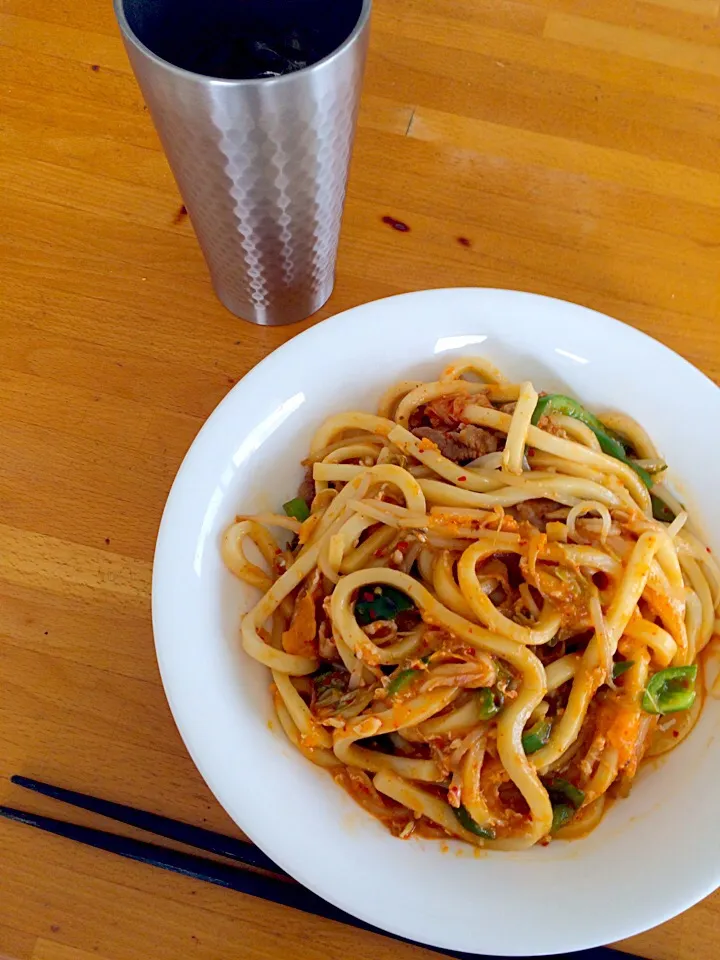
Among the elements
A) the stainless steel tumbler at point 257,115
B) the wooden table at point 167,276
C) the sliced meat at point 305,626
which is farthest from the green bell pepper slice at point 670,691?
the stainless steel tumbler at point 257,115

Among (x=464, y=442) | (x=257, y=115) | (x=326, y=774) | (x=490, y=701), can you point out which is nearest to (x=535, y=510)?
(x=464, y=442)

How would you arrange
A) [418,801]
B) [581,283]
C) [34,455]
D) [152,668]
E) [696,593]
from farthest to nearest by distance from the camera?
[581,283]
[34,455]
[152,668]
[696,593]
[418,801]

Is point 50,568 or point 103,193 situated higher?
point 103,193

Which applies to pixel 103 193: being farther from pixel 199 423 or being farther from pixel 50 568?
pixel 50 568

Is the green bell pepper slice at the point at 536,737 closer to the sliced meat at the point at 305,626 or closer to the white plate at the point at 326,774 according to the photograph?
the white plate at the point at 326,774

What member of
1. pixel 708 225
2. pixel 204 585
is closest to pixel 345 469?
pixel 204 585

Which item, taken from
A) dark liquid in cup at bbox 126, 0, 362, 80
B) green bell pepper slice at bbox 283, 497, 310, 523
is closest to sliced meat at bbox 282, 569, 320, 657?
green bell pepper slice at bbox 283, 497, 310, 523

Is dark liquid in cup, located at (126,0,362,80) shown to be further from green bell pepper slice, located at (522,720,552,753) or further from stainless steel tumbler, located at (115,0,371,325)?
green bell pepper slice, located at (522,720,552,753)

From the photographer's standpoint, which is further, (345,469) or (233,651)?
(345,469)
